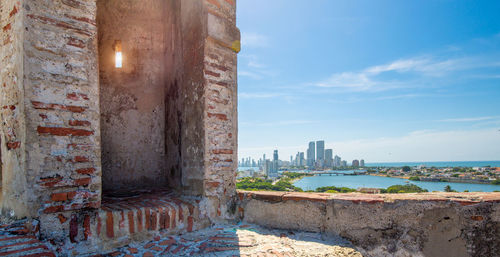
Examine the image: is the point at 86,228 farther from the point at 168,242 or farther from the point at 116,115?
the point at 116,115

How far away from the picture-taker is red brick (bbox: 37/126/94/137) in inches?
74.5

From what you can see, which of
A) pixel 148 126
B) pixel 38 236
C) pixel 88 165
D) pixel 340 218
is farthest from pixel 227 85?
pixel 38 236

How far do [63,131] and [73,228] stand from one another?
74cm

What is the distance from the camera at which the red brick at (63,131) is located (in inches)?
74.5

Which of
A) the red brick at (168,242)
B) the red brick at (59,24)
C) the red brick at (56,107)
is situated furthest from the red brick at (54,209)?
the red brick at (59,24)

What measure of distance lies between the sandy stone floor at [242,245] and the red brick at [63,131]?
97cm

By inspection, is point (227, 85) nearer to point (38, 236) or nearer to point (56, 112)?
point (56, 112)

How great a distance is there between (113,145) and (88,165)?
1.29 m

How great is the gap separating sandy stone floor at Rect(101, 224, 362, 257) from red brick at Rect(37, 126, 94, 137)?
38.2 inches

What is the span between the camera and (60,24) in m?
2.01

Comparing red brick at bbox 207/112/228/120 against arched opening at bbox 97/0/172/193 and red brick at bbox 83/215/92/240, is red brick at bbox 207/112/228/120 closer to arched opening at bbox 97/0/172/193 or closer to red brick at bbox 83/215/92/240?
arched opening at bbox 97/0/172/193

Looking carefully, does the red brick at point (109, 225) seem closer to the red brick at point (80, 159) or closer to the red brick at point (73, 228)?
the red brick at point (73, 228)

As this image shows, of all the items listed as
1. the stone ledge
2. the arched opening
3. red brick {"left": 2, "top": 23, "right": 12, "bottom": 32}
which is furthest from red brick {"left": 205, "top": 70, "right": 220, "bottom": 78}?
red brick {"left": 2, "top": 23, "right": 12, "bottom": 32}

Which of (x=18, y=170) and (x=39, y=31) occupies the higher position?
(x=39, y=31)
